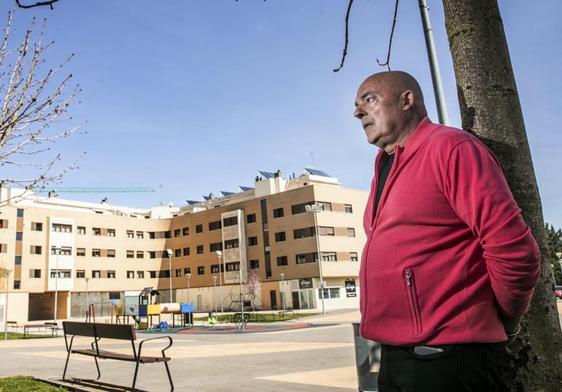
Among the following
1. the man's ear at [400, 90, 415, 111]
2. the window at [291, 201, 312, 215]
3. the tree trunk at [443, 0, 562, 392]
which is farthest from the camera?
the window at [291, 201, 312, 215]

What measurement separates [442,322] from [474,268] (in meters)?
0.19

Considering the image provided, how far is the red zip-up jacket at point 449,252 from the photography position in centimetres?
147

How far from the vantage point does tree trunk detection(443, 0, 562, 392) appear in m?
1.97

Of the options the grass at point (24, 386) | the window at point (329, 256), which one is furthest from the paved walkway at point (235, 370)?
the window at point (329, 256)

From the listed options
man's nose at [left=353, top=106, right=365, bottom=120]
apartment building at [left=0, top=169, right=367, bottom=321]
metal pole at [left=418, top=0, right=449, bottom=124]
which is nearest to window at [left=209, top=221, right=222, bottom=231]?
apartment building at [left=0, top=169, right=367, bottom=321]

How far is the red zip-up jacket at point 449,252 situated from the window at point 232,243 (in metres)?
60.7

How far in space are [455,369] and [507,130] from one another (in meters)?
1.16

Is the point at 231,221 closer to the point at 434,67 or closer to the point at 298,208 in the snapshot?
the point at 298,208

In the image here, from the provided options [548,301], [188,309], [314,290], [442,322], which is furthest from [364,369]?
[314,290]

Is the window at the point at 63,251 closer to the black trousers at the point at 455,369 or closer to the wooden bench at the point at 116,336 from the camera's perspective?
Result: the wooden bench at the point at 116,336

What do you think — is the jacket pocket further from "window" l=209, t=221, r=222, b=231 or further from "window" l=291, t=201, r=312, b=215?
"window" l=209, t=221, r=222, b=231

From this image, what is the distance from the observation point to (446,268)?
5.11ft

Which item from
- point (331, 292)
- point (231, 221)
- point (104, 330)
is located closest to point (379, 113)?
point (104, 330)

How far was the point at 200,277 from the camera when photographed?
66250mm
